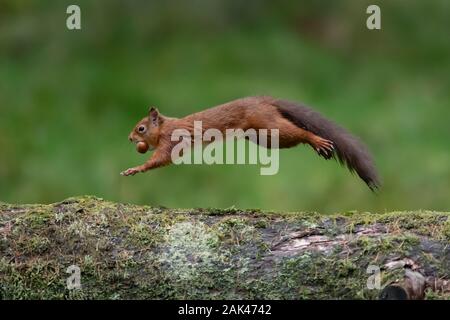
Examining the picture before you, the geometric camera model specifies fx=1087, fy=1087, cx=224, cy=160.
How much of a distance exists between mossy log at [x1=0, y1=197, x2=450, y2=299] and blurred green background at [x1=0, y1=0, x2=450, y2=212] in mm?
4392

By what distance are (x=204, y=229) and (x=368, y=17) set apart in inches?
312

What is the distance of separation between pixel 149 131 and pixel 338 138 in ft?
4.80

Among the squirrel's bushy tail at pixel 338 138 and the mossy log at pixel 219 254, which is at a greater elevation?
the squirrel's bushy tail at pixel 338 138

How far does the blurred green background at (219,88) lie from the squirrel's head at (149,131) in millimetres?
2525

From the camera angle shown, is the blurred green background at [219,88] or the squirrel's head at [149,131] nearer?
the squirrel's head at [149,131]

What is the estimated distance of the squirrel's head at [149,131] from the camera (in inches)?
298

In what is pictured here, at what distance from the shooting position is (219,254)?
5504mm

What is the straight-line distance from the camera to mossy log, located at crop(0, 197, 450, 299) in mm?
5277

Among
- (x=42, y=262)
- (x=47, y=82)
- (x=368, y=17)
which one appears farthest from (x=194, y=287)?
(x=368, y=17)

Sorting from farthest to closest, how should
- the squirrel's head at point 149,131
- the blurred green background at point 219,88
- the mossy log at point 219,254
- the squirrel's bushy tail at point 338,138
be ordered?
the blurred green background at point 219,88
the squirrel's head at point 149,131
the squirrel's bushy tail at point 338,138
the mossy log at point 219,254

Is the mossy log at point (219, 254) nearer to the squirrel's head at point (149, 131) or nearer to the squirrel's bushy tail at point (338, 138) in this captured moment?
the squirrel's bushy tail at point (338, 138)

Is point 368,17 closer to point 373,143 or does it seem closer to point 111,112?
point 373,143

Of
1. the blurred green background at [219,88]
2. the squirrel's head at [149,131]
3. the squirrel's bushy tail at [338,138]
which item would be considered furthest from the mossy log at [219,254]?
the blurred green background at [219,88]

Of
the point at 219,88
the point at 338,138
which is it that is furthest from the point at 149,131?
the point at 219,88
